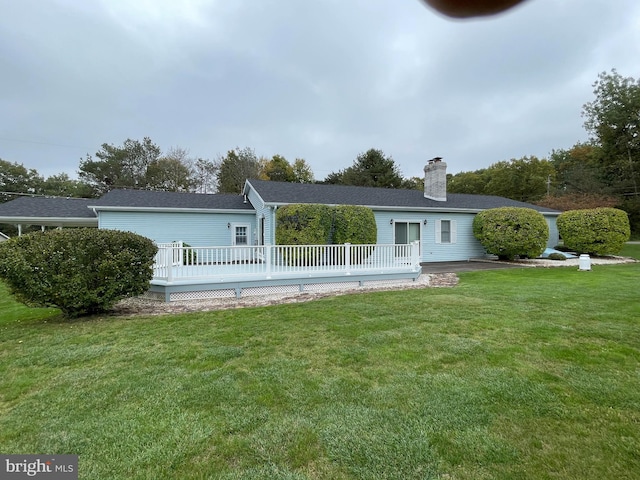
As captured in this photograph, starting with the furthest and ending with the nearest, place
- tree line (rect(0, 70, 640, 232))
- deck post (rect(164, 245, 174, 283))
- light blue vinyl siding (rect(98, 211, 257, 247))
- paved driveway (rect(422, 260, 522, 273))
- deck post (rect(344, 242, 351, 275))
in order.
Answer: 1. tree line (rect(0, 70, 640, 232))
2. light blue vinyl siding (rect(98, 211, 257, 247))
3. paved driveway (rect(422, 260, 522, 273))
4. deck post (rect(344, 242, 351, 275))
5. deck post (rect(164, 245, 174, 283))

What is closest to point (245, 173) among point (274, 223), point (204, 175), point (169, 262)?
point (204, 175)

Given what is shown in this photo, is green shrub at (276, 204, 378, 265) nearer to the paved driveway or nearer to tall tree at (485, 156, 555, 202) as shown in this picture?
the paved driveway

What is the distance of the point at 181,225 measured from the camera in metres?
13.6

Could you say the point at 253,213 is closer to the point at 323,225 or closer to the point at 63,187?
the point at 323,225

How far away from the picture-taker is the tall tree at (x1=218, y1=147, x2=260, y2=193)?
3153 cm

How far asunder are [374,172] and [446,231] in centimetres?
1878

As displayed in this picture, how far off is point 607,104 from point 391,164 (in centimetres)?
1814

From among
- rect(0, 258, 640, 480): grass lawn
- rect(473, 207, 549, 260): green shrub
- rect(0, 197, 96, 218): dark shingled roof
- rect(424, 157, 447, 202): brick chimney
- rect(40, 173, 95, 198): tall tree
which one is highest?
rect(40, 173, 95, 198): tall tree

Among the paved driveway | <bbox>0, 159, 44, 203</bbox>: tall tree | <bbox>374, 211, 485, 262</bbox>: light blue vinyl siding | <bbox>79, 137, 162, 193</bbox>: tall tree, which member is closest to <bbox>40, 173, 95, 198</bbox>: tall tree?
<bbox>0, 159, 44, 203</bbox>: tall tree

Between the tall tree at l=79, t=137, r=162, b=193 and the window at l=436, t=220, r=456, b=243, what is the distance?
95.0 feet

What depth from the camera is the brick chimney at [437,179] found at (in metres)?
16.0

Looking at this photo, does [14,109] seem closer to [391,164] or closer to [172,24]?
[172,24]

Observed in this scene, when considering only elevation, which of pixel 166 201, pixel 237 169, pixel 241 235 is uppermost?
pixel 237 169

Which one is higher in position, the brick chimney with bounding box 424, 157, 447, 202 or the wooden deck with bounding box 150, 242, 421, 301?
the brick chimney with bounding box 424, 157, 447, 202
